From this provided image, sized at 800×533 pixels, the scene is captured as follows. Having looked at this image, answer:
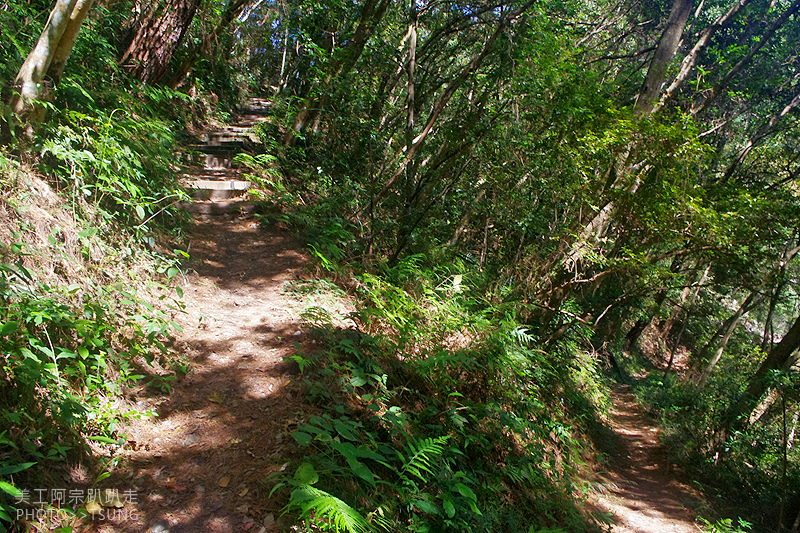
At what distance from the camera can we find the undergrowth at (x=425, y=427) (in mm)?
2957

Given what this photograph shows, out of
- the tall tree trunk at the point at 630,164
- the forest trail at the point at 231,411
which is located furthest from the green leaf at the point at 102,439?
the tall tree trunk at the point at 630,164

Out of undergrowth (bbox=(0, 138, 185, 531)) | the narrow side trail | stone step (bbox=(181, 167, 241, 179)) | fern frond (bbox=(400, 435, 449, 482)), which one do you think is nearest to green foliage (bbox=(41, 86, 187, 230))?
undergrowth (bbox=(0, 138, 185, 531))

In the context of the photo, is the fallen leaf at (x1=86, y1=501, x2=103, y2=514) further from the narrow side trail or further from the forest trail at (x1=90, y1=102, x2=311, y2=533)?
the narrow side trail

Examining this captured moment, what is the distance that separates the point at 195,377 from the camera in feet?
13.0

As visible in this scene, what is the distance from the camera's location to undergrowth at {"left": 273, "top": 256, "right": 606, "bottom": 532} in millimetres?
2957

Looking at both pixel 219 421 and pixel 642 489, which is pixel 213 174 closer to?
pixel 219 421

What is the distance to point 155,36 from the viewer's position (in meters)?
8.69

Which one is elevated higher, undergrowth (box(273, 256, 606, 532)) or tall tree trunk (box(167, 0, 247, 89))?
tall tree trunk (box(167, 0, 247, 89))

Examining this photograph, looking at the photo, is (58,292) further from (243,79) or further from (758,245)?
(243,79)

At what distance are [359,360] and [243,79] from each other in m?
15.8

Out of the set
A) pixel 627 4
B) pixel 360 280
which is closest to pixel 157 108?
pixel 360 280

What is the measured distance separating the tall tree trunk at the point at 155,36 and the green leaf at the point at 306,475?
8.73 metres

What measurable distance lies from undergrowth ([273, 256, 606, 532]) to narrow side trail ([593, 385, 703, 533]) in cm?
67

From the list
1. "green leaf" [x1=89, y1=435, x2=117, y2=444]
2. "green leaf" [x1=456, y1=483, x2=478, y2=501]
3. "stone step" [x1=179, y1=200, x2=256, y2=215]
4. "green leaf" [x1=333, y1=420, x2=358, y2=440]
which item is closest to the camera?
"green leaf" [x1=89, y1=435, x2=117, y2=444]
